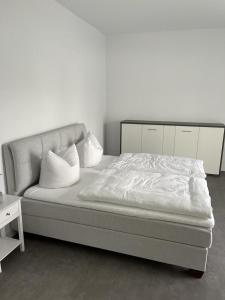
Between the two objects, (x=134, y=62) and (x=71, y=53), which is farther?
(x=134, y=62)

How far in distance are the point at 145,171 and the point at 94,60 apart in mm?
2269

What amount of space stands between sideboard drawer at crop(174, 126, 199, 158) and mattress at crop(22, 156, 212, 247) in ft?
7.63

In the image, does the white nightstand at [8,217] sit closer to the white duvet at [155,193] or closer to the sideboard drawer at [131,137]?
the white duvet at [155,193]

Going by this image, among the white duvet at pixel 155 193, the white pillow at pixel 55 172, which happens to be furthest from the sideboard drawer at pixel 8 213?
the white duvet at pixel 155 193

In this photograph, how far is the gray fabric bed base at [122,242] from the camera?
1824 millimetres

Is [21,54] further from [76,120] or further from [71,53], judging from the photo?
[76,120]

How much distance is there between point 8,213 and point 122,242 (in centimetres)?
97

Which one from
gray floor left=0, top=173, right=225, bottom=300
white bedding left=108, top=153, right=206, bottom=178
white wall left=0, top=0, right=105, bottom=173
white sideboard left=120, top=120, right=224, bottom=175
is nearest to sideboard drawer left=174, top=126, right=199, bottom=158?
white sideboard left=120, top=120, right=224, bottom=175

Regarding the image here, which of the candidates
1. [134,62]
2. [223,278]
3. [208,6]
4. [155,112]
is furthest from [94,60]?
[223,278]

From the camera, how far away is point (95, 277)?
188 centimetres

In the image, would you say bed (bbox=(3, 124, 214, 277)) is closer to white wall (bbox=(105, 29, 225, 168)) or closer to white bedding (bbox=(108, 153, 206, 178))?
white bedding (bbox=(108, 153, 206, 178))

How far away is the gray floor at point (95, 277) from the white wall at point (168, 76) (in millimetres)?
2689

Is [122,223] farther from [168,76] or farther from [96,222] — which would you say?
[168,76]

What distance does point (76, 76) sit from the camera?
3.41 m
